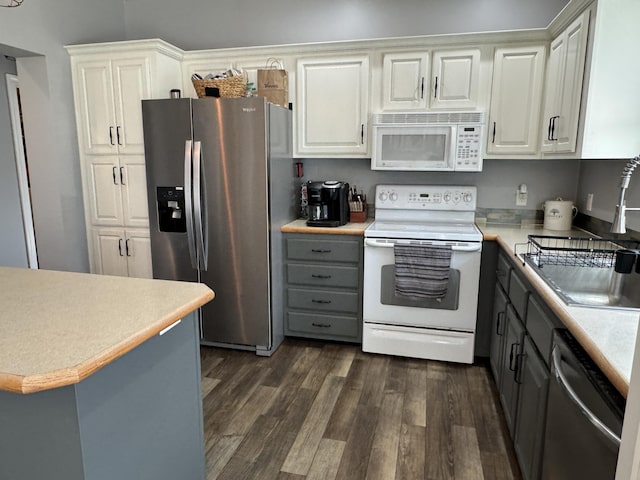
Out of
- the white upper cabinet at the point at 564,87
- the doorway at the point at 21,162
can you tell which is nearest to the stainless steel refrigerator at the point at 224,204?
the white upper cabinet at the point at 564,87

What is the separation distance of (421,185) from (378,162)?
1.40 ft

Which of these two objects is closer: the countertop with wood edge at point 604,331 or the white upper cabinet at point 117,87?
the countertop with wood edge at point 604,331

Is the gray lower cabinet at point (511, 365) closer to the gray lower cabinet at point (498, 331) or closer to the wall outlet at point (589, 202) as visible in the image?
the gray lower cabinet at point (498, 331)

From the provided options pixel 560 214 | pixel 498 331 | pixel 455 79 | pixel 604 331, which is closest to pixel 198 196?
pixel 455 79

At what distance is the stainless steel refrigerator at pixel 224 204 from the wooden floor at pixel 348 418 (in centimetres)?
30

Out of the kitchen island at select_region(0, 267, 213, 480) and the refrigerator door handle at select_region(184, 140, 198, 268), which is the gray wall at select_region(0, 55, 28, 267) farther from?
the kitchen island at select_region(0, 267, 213, 480)

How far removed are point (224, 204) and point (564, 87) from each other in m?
2.13

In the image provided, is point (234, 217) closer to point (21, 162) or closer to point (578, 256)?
point (578, 256)

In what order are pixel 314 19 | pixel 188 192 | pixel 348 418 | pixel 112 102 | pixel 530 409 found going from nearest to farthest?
pixel 530 409 → pixel 348 418 → pixel 188 192 → pixel 112 102 → pixel 314 19

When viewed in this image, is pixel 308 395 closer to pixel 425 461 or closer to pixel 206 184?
pixel 425 461

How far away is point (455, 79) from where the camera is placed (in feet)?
9.55

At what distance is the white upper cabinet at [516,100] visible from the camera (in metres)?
2.79

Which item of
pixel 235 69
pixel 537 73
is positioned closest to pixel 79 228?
pixel 235 69

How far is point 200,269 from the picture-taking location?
295 cm
